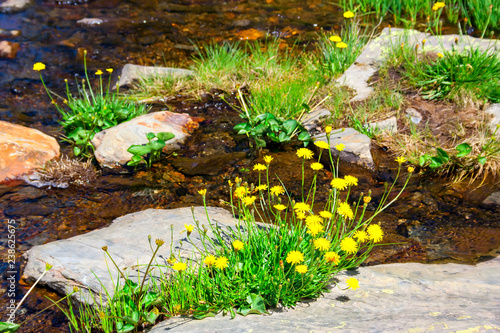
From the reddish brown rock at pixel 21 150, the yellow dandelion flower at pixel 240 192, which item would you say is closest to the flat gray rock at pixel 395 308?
the yellow dandelion flower at pixel 240 192

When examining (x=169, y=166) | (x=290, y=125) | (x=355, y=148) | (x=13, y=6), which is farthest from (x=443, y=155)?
(x=13, y=6)

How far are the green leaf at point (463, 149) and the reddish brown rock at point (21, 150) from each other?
4.55m

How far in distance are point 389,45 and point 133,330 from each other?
535 centimetres

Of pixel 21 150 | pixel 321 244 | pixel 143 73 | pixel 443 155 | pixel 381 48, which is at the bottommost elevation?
pixel 21 150

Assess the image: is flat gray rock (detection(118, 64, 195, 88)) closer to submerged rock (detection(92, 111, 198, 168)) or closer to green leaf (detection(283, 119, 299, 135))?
submerged rock (detection(92, 111, 198, 168))

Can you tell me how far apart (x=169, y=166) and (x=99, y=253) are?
1.99m

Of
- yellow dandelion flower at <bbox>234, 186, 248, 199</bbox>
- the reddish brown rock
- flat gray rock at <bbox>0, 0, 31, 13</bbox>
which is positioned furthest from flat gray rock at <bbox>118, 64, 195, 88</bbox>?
flat gray rock at <bbox>0, 0, 31, 13</bbox>

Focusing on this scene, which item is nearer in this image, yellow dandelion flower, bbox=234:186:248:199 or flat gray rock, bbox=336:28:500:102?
yellow dandelion flower, bbox=234:186:248:199

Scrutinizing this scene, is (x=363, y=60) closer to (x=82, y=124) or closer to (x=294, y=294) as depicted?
(x=82, y=124)

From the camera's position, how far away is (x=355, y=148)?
186 inches

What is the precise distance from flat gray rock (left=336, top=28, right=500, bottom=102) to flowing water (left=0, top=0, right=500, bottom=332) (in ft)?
4.79

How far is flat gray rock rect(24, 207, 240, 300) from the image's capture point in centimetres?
291

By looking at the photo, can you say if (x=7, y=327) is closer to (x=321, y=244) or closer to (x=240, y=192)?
(x=240, y=192)

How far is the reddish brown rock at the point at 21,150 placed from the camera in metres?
4.70
